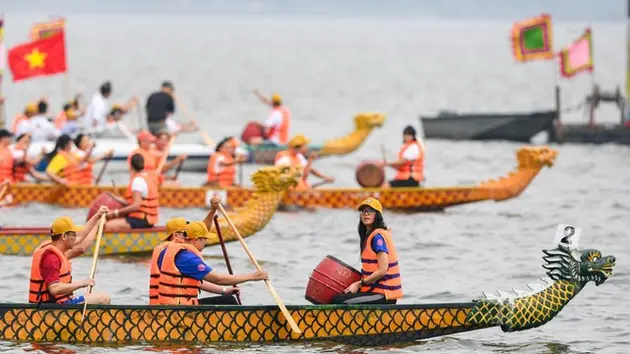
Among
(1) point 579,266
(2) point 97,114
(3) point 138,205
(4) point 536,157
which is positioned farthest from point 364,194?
(1) point 579,266

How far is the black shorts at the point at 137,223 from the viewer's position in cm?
2542

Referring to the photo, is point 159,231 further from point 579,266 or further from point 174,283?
point 579,266

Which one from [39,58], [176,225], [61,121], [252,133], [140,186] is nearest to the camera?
[176,225]

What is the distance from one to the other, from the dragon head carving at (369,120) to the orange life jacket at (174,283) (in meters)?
22.4

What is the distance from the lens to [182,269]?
62.3 ft

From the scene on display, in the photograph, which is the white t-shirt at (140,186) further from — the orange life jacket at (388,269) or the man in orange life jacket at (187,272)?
the orange life jacket at (388,269)

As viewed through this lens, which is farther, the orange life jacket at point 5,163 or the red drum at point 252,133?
the red drum at point 252,133

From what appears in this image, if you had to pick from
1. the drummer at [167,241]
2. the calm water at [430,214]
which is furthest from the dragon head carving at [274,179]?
the drummer at [167,241]

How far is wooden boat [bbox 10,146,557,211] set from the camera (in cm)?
3128

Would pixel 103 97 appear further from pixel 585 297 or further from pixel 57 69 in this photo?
pixel 585 297

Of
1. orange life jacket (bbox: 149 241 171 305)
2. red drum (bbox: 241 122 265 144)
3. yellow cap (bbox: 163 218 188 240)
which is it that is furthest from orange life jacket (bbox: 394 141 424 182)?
yellow cap (bbox: 163 218 188 240)

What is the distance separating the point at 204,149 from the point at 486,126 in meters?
17.0

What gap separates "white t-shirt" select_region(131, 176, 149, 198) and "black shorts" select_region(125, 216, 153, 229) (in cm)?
46

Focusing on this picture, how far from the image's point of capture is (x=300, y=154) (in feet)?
101
